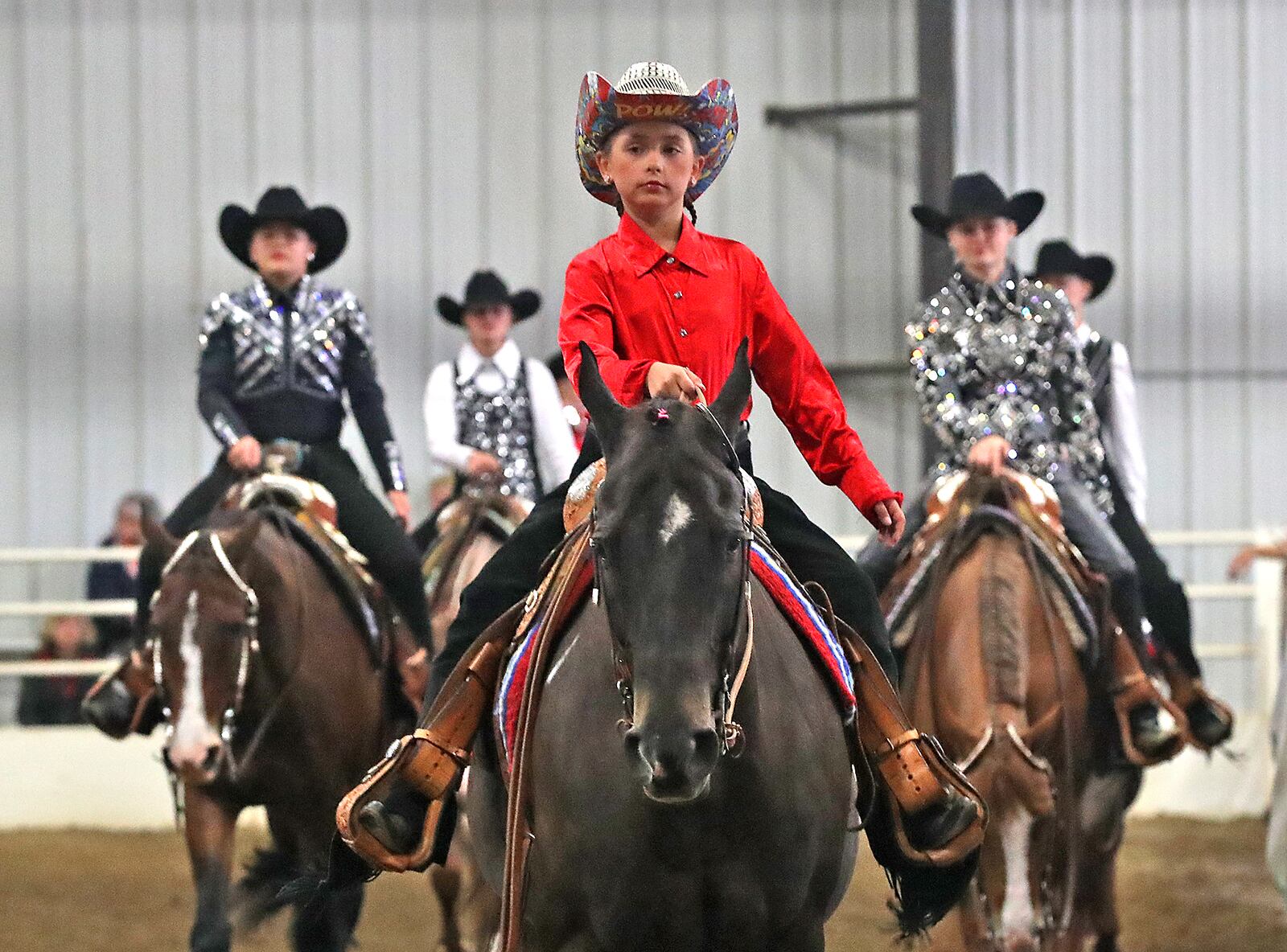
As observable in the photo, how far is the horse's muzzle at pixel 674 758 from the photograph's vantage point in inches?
108

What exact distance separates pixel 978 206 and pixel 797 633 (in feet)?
11.3

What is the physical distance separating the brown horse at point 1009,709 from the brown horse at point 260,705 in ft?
5.89

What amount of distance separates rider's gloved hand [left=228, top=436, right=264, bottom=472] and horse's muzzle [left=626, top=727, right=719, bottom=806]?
12.6ft

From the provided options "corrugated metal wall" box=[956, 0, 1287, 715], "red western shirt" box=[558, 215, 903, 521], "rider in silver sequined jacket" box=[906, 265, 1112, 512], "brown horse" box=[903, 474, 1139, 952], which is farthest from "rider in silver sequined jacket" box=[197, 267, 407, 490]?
"corrugated metal wall" box=[956, 0, 1287, 715]

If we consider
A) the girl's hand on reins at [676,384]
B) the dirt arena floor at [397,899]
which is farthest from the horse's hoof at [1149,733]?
the girl's hand on reins at [676,384]

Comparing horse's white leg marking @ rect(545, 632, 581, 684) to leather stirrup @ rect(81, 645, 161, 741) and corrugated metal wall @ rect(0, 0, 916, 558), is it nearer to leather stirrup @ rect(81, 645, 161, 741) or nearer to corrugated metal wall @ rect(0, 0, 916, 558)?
leather stirrup @ rect(81, 645, 161, 741)

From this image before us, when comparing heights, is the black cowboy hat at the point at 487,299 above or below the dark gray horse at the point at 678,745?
above

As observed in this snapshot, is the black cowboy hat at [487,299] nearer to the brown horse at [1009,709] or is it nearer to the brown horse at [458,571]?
the brown horse at [458,571]

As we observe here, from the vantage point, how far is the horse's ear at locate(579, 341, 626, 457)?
317 cm

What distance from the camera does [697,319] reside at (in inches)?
150

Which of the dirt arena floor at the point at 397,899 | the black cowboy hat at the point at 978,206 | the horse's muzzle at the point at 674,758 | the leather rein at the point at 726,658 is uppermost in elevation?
the black cowboy hat at the point at 978,206

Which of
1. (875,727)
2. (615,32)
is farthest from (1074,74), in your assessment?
(875,727)

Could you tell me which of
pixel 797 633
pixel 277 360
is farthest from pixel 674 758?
pixel 277 360

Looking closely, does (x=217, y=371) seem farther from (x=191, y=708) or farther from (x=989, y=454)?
(x=989, y=454)
